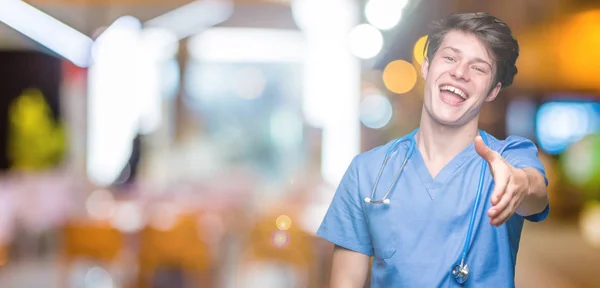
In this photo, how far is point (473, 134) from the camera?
1542 mm

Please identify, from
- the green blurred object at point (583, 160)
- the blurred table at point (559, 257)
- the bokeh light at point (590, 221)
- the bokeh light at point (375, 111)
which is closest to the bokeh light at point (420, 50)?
the bokeh light at point (375, 111)

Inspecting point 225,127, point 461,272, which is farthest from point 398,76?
point 225,127

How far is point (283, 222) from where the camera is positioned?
4402 millimetres

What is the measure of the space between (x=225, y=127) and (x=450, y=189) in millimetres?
6907

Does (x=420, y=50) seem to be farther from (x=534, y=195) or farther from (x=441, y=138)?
(x=534, y=195)

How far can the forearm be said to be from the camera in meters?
1.39

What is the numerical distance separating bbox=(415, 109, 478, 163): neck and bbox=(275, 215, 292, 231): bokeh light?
2.73m

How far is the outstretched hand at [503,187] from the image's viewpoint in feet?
4.25

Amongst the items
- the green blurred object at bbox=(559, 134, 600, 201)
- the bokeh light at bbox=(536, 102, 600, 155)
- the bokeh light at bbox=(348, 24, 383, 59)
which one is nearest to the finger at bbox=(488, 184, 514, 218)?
the bokeh light at bbox=(348, 24, 383, 59)

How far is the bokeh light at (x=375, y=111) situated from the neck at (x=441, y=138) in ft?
1.93

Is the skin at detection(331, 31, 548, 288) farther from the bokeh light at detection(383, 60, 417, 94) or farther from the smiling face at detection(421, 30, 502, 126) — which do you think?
the bokeh light at detection(383, 60, 417, 94)

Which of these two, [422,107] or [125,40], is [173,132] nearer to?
[125,40]

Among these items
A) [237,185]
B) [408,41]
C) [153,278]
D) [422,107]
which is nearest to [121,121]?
[237,185]

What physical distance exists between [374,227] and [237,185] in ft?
14.9
